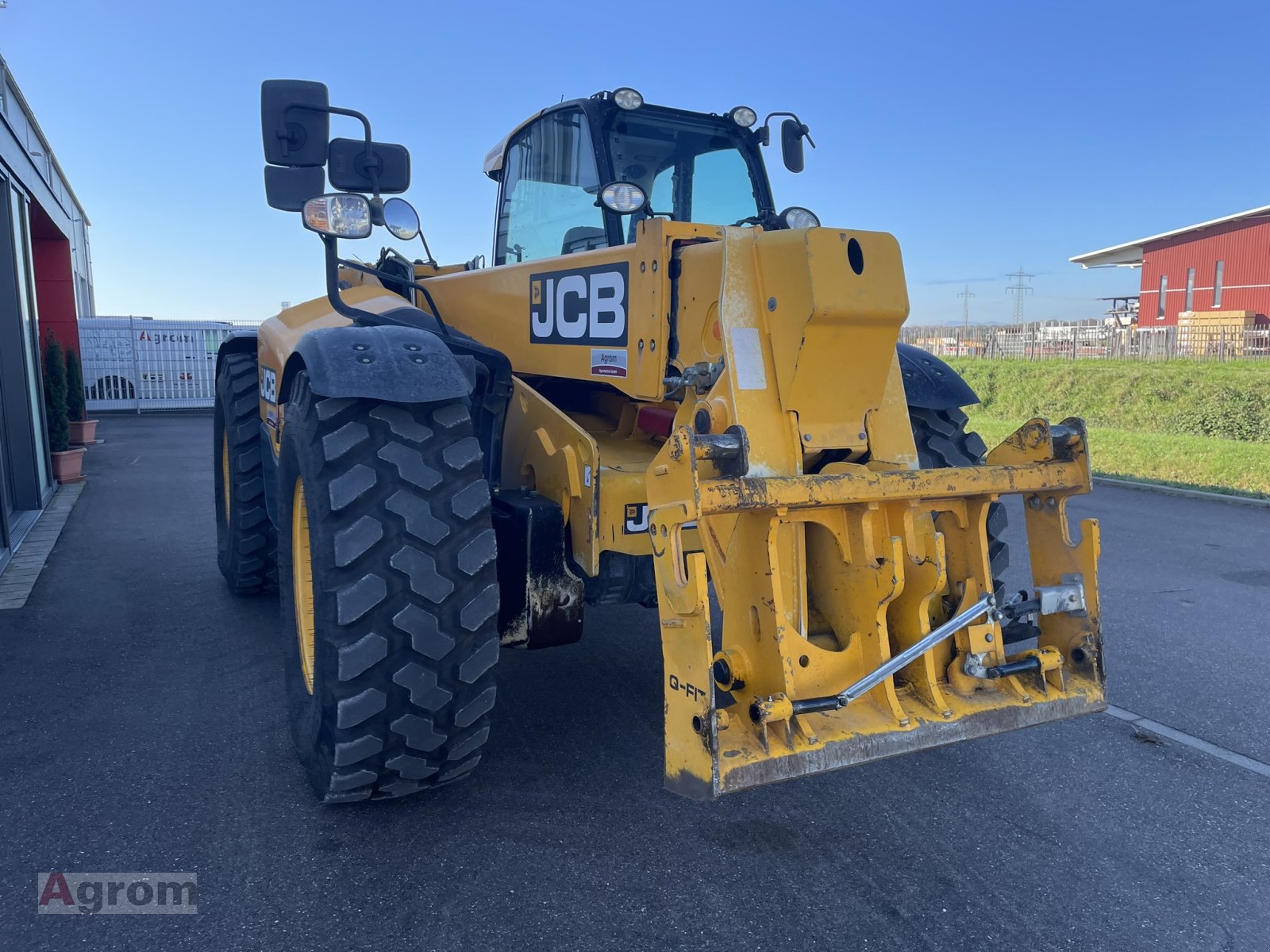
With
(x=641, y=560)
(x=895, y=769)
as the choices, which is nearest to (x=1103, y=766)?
(x=895, y=769)

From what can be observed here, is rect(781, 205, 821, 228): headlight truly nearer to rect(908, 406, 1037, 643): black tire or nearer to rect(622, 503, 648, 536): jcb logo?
rect(908, 406, 1037, 643): black tire

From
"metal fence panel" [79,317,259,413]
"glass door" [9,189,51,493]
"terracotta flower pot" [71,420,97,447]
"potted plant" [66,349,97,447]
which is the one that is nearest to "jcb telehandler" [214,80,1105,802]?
"glass door" [9,189,51,493]

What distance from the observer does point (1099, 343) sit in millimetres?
24828

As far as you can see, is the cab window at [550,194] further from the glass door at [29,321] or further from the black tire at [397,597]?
the glass door at [29,321]

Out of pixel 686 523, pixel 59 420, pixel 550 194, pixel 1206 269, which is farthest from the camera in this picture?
pixel 1206 269

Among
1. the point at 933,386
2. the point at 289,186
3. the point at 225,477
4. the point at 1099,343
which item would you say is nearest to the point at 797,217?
the point at 933,386

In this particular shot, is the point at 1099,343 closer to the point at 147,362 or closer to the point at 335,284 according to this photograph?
the point at 147,362

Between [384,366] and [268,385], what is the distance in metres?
2.09

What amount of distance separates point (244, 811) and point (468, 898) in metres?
0.98

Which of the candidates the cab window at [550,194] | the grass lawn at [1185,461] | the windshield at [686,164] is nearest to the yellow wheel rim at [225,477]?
the cab window at [550,194]

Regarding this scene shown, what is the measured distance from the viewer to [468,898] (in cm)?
272

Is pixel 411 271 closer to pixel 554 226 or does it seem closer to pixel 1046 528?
pixel 554 226

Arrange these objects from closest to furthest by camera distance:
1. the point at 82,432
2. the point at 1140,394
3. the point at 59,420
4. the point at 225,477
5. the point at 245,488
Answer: the point at 245,488 < the point at 225,477 < the point at 59,420 < the point at 82,432 < the point at 1140,394

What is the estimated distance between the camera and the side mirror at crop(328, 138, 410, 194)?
3600 millimetres
